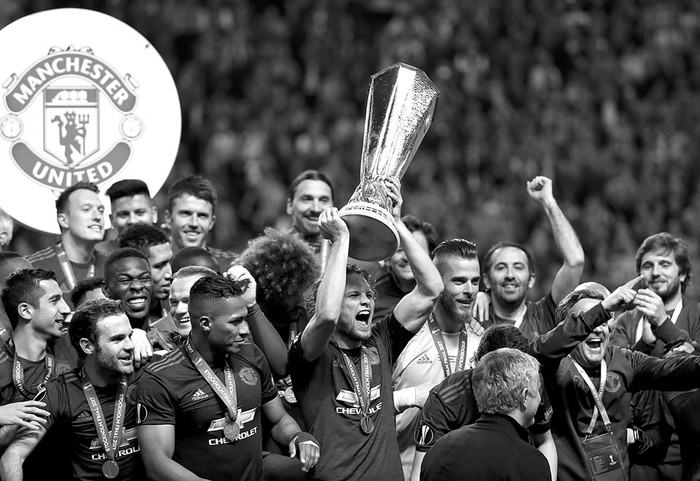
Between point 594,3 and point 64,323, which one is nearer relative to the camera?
point 64,323

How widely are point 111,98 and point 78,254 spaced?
886mm

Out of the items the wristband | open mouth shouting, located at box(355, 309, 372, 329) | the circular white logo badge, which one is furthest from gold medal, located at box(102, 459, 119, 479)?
the circular white logo badge

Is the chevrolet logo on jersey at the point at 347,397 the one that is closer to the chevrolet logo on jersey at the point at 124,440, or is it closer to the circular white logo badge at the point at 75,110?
the chevrolet logo on jersey at the point at 124,440

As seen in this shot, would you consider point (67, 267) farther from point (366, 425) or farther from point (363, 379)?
point (366, 425)

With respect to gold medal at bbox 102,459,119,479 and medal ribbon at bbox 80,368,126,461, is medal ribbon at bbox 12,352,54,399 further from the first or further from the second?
gold medal at bbox 102,459,119,479

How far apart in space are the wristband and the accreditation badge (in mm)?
1292

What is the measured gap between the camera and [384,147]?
4.82 m

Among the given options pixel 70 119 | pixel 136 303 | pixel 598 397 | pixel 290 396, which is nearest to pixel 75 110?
pixel 70 119

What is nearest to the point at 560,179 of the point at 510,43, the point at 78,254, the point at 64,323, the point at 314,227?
the point at 510,43

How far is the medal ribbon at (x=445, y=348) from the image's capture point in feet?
17.9

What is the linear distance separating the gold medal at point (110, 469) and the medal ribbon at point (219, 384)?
1.70ft

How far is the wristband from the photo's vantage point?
4.72 m

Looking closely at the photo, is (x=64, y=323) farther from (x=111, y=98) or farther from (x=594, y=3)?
(x=594, y=3)

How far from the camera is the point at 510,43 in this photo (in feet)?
48.4
